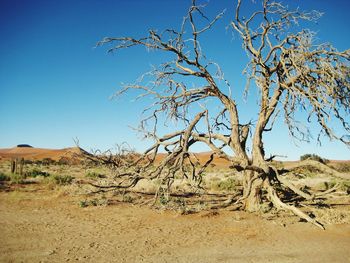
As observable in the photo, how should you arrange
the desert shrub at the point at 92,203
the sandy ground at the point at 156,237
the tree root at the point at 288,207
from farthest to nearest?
1. the desert shrub at the point at 92,203
2. the tree root at the point at 288,207
3. the sandy ground at the point at 156,237

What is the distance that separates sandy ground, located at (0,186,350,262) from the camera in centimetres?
586

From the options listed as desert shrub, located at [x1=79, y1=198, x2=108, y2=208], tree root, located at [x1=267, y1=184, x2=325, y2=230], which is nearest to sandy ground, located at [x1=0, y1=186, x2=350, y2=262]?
tree root, located at [x1=267, y1=184, x2=325, y2=230]

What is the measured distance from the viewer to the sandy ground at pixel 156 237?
5.86 meters

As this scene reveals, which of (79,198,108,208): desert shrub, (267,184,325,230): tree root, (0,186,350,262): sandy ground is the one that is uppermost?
(267,184,325,230): tree root

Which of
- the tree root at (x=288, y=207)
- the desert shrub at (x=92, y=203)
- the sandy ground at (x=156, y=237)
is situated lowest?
the sandy ground at (x=156, y=237)

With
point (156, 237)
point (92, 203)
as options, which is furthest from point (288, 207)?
point (92, 203)

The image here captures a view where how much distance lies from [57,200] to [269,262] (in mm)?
8227

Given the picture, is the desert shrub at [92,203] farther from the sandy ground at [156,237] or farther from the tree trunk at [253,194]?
the tree trunk at [253,194]

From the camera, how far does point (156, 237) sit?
711cm

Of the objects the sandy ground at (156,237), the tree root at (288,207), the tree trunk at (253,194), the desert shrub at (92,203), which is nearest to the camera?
the sandy ground at (156,237)

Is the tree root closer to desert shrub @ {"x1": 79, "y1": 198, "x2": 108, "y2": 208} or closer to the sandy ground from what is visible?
the sandy ground

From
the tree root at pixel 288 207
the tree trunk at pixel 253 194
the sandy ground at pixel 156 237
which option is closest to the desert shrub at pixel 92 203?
the sandy ground at pixel 156 237

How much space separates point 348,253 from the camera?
610 centimetres

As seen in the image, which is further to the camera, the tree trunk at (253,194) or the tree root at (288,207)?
the tree trunk at (253,194)
